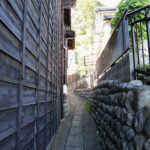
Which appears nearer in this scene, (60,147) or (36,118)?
(36,118)

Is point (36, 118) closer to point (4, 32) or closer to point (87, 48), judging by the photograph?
point (4, 32)

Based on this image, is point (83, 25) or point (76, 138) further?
point (83, 25)

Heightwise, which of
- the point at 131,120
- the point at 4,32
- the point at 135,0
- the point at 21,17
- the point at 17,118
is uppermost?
the point at 135,0

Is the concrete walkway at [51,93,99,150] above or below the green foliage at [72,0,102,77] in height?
below

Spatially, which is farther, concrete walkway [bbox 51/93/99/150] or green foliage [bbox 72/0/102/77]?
green foliage [bbox 72/0/102/77]

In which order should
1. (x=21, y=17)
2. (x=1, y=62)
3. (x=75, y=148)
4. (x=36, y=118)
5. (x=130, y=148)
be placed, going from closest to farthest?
(x=1, y=62), (x=21, y=17), (x=130, y=148), (x=36, y=118), (x=75, y=148)

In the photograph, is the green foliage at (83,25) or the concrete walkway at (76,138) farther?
the green foliage at (83,25)

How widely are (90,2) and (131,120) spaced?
25795 mm

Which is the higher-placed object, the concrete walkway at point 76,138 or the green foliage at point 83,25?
the green foliage at point 83,25

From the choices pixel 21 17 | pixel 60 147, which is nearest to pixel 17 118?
pixel 21 17

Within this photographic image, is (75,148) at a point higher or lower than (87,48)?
lower

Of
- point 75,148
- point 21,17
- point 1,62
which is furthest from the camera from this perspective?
point 75,148

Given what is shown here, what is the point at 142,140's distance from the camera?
1756 millimetres

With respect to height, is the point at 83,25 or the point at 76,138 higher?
the point at 83,25
